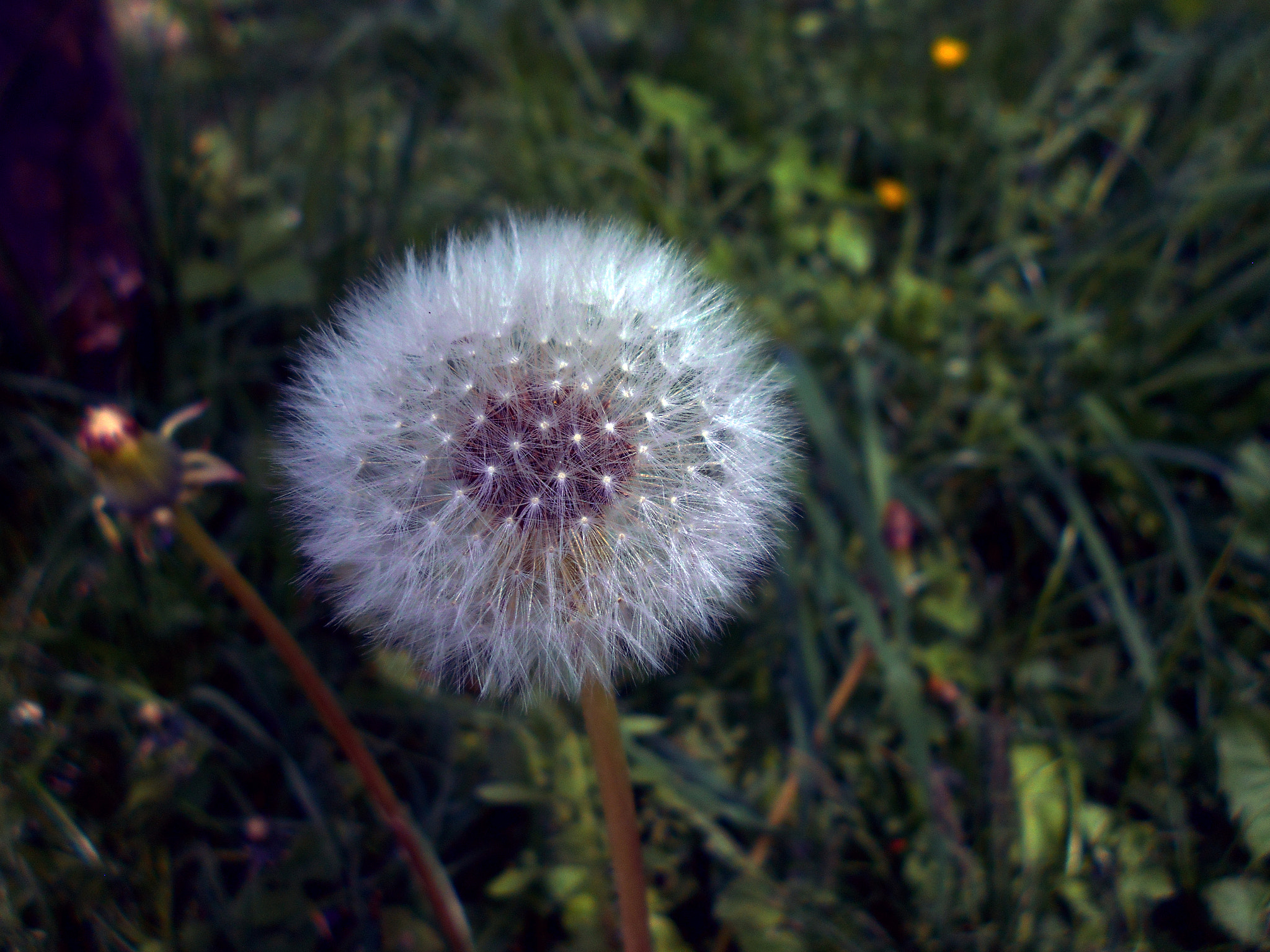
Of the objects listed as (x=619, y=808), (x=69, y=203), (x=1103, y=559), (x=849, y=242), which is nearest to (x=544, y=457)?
(x=619, y=808)

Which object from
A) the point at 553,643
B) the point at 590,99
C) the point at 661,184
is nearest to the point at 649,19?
the point at 590,99

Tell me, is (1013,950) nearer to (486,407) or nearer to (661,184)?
(486,407)

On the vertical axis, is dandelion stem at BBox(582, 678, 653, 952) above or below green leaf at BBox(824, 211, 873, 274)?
below

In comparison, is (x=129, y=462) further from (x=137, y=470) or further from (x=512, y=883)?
(x=512, y=883)

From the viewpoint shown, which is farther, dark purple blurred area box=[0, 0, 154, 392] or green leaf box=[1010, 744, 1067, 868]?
dark purple blurred area box=[0, 0, 154, 392]

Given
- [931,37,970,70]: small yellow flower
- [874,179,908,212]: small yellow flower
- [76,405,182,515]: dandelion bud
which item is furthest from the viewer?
[931,37,970,70]: small yellow flower

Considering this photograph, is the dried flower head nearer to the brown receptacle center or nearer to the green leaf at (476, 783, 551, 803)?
the brown receptacle center

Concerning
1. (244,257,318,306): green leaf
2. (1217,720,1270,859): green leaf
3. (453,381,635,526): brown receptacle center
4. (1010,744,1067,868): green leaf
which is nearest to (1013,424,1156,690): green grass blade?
(1217,720,1270,859): green leaf
